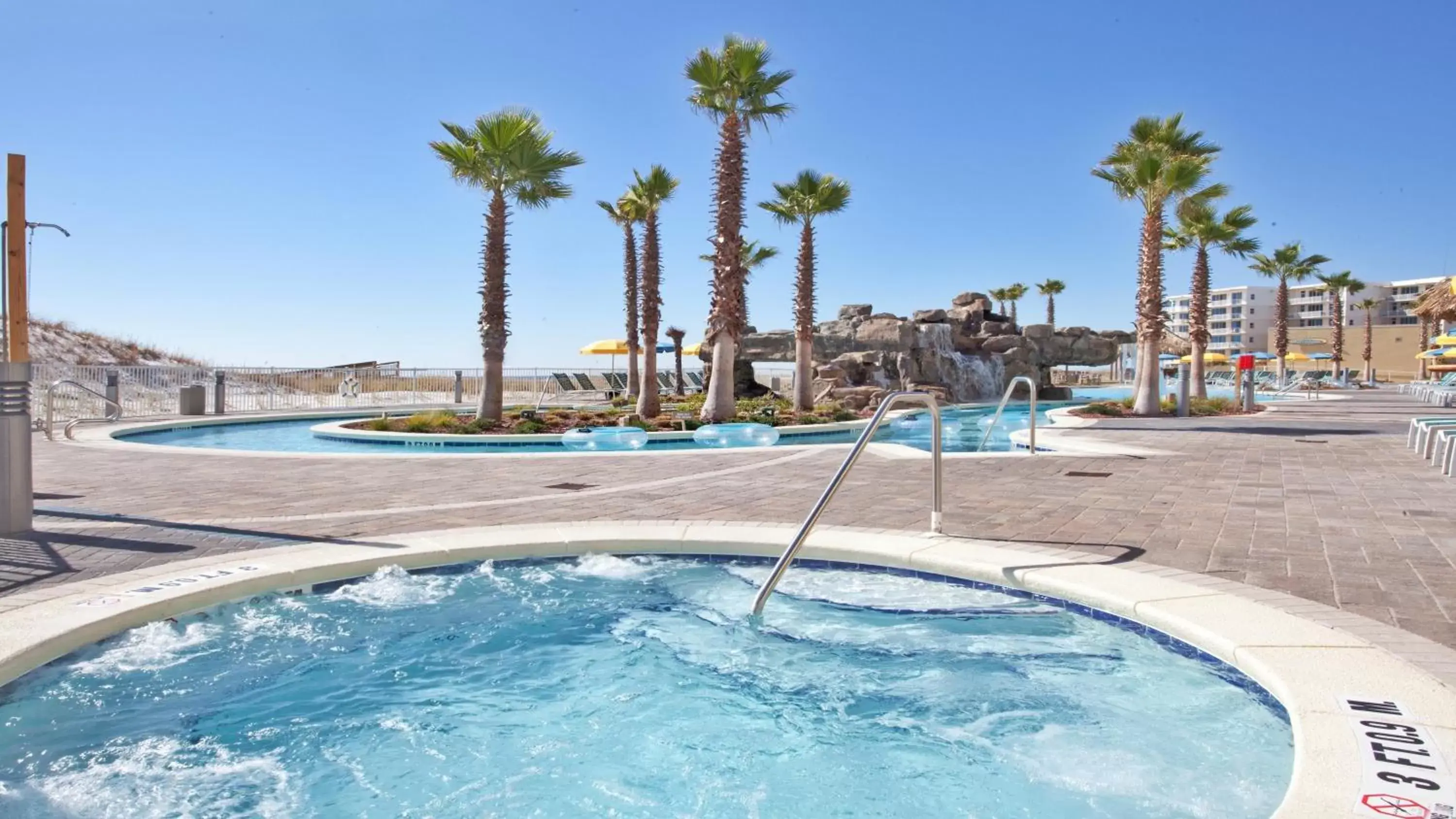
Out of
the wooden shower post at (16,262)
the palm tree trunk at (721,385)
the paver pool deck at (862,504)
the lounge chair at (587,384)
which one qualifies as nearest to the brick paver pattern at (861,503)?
the paver pool deck at (862,504)

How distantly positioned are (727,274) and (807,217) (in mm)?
6624

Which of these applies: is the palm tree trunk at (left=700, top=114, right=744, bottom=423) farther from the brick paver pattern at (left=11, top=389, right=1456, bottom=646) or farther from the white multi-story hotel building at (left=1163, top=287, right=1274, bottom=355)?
the white multi-story hotel building at (left=1163, top=287, right=1274, bottom=355)

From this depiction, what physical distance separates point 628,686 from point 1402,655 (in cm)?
360

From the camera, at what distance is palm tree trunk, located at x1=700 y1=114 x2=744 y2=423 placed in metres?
19.4

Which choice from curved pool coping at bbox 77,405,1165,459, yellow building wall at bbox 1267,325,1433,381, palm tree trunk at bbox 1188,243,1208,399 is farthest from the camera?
yellow building wall at bbox 1267,325,1433,381

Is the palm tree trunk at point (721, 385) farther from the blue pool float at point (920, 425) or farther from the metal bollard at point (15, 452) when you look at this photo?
the metal bollard at point (15, 452)

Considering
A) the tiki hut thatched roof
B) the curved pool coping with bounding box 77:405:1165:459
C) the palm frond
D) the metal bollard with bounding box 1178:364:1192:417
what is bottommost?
the curved pool coping with bounding box 77:405:1165:459

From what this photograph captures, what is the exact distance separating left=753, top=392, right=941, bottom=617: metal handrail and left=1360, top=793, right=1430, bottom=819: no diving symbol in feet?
8.27

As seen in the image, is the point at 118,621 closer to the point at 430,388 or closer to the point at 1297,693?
the point at 1297,693

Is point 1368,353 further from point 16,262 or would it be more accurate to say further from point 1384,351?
point 16,262

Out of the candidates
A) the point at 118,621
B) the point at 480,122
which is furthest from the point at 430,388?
the point at 118,621

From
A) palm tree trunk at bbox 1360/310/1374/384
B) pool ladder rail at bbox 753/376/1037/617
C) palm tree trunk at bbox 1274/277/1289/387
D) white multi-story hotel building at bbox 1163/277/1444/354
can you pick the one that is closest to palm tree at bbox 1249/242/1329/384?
palm tree trunk at bbox 1274/277/1289/387

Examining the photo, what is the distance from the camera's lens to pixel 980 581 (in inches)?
216

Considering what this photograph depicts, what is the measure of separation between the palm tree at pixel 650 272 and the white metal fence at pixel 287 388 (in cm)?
344
